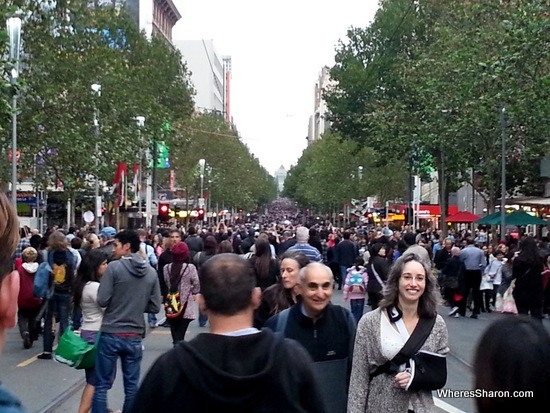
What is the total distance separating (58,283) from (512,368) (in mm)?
13221

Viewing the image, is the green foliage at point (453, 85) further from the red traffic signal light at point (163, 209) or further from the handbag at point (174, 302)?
the handbag at point (174, 302)

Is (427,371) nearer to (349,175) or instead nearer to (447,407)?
(447,407)

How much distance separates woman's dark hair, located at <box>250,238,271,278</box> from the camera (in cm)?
1303

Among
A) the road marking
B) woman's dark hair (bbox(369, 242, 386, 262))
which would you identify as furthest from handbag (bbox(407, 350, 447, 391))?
woman's dark hair (bbox(369, 242, 386, 262))

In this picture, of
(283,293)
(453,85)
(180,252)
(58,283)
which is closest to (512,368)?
(283,293)

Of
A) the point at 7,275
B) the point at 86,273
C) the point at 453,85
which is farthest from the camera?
the point at 453,85

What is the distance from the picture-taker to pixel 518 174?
2196 inches

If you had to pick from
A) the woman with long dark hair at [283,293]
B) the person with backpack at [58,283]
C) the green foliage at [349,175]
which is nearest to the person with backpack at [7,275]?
the woman with long dark hair at [283,293]

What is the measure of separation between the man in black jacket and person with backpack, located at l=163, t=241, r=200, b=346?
9.42m

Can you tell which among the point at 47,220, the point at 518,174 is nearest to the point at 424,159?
the point at 518,174

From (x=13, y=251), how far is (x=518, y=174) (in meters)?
54.7

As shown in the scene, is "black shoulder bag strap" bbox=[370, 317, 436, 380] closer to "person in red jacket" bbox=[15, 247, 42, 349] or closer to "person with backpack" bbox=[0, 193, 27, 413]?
"person with backpack" bbox=[0, 193, 27, 413]

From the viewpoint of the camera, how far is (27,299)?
16.1m

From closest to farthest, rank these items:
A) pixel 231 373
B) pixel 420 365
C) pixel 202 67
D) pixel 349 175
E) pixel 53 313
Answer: pixel 231 373, pixel 420 365, pixel 53 313, pixel 349 175, pixel 202 67
